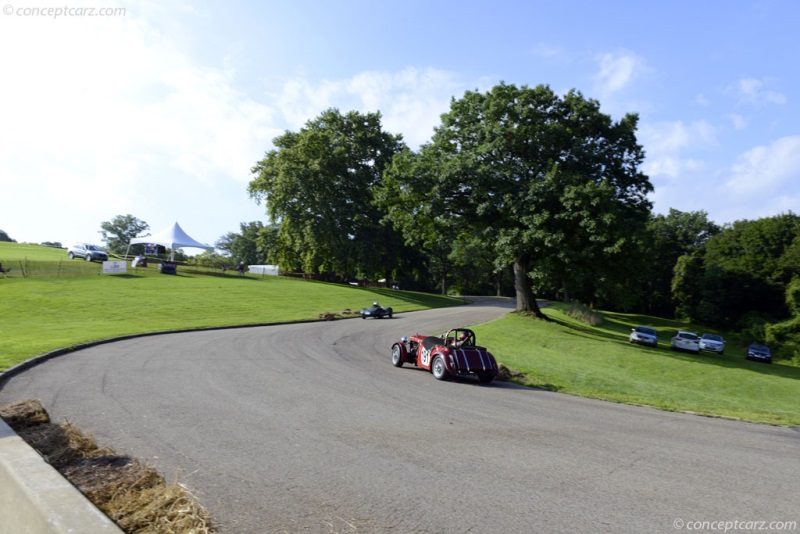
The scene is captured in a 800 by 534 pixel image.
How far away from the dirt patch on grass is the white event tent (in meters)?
60.8

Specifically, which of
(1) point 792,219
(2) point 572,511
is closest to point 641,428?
(2) point 572,511

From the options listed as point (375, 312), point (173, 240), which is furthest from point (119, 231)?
point (375, 312)

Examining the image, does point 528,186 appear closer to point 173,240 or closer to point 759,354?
point 759,354

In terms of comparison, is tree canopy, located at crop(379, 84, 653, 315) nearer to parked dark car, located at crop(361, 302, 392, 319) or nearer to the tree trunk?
the tree trunk

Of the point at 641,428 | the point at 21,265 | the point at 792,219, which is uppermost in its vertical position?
the point at 792,219

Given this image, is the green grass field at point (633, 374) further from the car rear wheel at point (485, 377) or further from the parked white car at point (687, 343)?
the parked white car at point (687, 343)

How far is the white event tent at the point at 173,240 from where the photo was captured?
6233 centimetres

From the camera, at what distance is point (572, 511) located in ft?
16.8

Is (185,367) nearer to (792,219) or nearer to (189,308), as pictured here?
Answer: (189,308)

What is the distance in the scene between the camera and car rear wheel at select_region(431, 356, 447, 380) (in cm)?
1438

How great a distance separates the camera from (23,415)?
6.54 meters

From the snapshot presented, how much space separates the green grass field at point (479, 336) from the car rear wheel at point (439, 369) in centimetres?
288

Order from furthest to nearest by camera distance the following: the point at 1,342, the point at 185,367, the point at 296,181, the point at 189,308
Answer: the point at 296,181 < the point at 189,308 < the point at 1,342 < the point at 185,367

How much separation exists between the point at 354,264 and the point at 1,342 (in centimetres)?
4665
